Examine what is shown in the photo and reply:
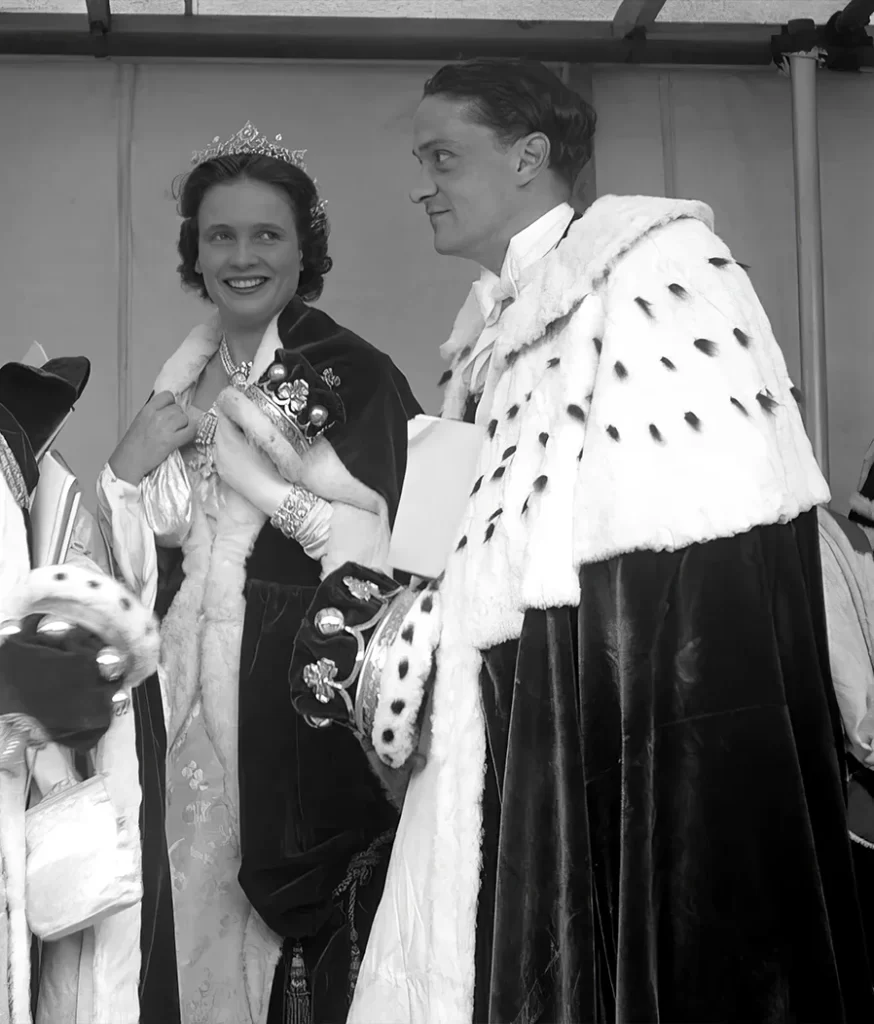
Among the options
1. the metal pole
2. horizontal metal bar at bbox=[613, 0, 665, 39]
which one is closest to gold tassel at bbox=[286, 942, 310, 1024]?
the metal pole

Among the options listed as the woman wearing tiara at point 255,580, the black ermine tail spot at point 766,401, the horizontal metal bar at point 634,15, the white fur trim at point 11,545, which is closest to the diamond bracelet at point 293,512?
the woman wearing tiara at point 255,580

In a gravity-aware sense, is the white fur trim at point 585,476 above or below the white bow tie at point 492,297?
below

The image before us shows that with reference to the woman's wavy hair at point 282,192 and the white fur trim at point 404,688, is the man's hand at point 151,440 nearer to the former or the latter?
the woman's wavy hair at point 282,192

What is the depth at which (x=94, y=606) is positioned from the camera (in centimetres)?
160

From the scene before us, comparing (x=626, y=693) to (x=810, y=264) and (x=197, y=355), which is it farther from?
(x=810, y=264)

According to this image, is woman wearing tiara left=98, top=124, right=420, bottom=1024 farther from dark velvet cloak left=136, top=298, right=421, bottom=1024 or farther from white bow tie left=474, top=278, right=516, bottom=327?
white bow tie left=474, top=278, right=516, bottom=327

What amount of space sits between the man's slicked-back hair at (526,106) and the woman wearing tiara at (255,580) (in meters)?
0.54

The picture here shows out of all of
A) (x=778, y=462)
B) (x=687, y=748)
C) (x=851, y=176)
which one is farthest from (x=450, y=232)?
(x=851, y=176)

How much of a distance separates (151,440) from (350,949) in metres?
0.85

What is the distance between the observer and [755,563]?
1.43 metres

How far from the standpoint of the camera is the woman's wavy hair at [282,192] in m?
2.44

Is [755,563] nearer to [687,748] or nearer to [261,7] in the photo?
[687,748]

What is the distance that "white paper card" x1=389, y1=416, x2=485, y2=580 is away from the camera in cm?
171

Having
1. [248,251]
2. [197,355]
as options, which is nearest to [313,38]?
[248,251]
